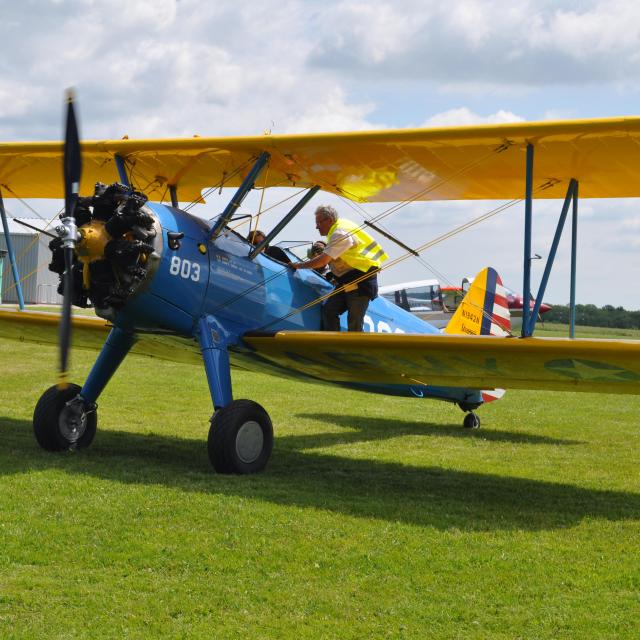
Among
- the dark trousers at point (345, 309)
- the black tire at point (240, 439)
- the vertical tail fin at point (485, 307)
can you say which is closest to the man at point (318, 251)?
the dark trousers at point (345, 309)

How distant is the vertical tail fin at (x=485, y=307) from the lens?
1212 cm

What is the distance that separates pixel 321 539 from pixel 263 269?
3471 mm

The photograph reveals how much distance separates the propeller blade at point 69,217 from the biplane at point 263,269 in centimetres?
2

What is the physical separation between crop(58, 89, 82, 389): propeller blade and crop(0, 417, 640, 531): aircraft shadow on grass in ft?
3.67

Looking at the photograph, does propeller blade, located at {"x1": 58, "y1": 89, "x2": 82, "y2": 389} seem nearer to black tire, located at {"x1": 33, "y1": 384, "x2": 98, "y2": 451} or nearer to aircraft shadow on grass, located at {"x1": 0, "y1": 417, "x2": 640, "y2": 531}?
aircraft shadow on grass, located at {"x1": 0, "y1": 417, "x2": 640, "y2": 531}

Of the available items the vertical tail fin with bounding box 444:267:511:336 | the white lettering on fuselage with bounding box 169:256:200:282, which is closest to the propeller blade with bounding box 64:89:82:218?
the white lettering on fuselage with bounding box 169:256:200:282

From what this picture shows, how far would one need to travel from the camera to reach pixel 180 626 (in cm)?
409

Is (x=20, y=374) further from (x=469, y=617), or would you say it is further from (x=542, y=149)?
(x=469, y=617)

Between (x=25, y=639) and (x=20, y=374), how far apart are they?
41.4 ft

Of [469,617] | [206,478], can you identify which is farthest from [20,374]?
[469,617]

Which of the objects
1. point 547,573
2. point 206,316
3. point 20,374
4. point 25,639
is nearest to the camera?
point 25,639

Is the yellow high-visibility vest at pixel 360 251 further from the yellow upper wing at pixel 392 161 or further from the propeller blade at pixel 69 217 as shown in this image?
the propeller blade at pixel 69 217

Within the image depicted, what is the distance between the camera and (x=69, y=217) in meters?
6.92

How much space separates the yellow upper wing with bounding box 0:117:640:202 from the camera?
752 cm
